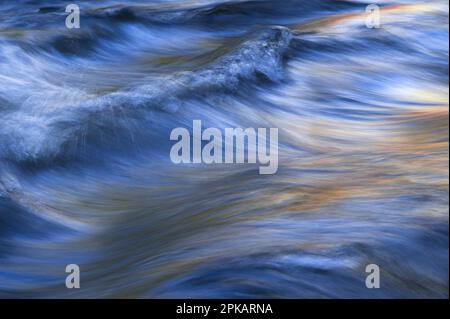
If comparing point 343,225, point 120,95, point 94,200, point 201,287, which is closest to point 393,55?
point 120,95

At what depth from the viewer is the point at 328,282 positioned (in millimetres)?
3834

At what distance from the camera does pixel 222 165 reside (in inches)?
235

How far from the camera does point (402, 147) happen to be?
5773 millimetres

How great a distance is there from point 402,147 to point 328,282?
6.90 feet

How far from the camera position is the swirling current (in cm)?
412

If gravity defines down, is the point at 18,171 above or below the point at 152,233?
above

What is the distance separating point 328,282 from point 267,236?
1.84 ft

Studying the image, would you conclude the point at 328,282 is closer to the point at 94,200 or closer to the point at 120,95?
the point at 94,200

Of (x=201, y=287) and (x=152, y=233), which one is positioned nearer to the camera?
(x=201, y=287)

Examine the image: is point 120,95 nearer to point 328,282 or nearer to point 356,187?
point 356,187

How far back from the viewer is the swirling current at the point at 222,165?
4.12m
